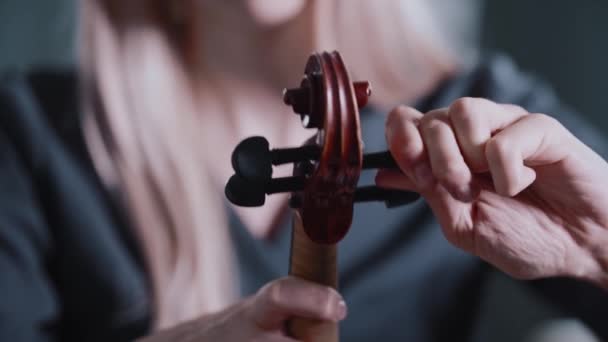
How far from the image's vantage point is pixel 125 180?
705 millimetres

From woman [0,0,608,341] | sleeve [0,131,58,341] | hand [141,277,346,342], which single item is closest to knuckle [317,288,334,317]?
hand [141,277,346,342]

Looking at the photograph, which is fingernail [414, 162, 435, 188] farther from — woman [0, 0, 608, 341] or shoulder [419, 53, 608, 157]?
shoulder [419, 53, 608, 157]

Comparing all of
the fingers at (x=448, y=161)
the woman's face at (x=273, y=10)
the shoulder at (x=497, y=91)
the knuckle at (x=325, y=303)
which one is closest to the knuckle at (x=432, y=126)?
the fingers at (x=448, y=161)

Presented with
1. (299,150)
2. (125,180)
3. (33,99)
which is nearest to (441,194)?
(299,150)

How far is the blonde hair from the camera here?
69 centimetres

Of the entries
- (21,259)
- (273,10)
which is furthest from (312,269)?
(21,259)

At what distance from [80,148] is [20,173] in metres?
0.07

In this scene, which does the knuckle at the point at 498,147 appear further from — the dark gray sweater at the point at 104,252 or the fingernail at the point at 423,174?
the dark gray sweater at the point at 104,252

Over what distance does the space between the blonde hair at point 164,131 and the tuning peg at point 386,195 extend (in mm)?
386

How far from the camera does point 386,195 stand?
0.32m

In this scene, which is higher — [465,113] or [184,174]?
[465,113]

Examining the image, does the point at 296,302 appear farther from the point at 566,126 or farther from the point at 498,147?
the point at 566,126

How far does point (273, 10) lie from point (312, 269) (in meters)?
0.35

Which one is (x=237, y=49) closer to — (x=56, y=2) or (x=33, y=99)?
(x=33, y=99)
